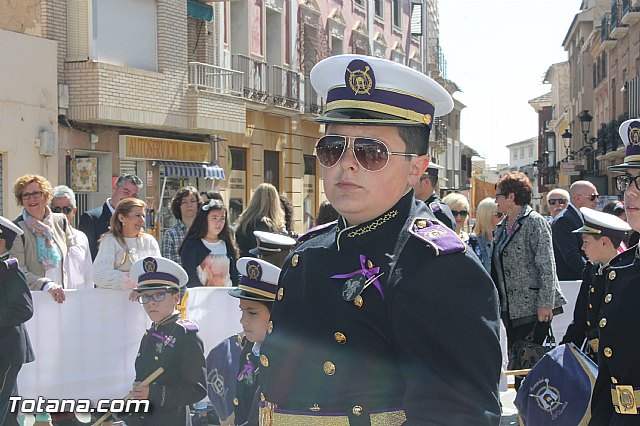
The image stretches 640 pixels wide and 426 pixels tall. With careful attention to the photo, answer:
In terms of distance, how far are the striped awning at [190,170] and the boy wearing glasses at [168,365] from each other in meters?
15.0

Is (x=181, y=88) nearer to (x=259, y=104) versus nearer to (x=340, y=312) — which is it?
(x=259, y=104)

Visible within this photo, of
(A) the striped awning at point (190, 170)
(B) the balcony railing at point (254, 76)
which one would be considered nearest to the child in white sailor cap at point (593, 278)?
(A) the striped awning at point (190, 170)

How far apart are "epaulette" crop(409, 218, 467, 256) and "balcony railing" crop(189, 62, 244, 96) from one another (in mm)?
19824

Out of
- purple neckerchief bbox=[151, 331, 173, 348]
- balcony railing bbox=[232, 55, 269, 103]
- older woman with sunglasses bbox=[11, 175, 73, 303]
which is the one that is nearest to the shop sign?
balcony railing bbox=[232, 55, 269, 103]

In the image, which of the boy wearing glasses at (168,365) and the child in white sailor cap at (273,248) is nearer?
the boy wearing glasses at (168,365)

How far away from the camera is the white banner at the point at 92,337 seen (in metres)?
7.18

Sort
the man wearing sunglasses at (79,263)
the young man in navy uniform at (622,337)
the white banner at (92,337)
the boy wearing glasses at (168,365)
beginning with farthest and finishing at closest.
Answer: the man wearing sunglasses at (79,263) < the white banner at (92,337) < the boy wearing glasses at (168,365) < the young man in navy uniform at (622,337)

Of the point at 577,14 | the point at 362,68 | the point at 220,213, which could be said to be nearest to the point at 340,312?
the point at 362,68

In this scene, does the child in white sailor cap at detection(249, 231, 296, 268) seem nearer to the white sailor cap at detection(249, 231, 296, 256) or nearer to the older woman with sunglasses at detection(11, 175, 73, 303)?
the white sailor cap at detection(249, 231, 296, 256)

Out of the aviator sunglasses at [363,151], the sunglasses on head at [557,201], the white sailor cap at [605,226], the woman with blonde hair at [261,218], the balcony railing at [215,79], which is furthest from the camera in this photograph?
the balcony railing at [215,79]

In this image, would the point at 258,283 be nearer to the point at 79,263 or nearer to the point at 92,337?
the point at 92,337

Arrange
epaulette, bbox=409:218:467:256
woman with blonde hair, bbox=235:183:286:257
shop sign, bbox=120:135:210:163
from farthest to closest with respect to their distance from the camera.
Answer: shop sign, bbox=120:135:210:163 < woman with blonde hair, bbox=235:183:286:257 < epaulette, bbox=409:218:467:256

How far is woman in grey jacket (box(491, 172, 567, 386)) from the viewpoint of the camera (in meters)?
7.57

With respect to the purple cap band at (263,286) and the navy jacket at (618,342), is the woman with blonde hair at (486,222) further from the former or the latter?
the navy jacket at (618,342)
